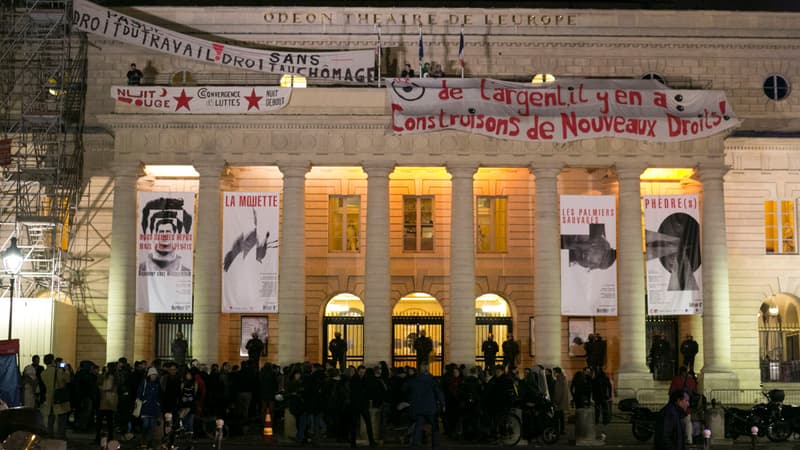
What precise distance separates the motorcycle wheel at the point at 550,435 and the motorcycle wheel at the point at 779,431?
569cm

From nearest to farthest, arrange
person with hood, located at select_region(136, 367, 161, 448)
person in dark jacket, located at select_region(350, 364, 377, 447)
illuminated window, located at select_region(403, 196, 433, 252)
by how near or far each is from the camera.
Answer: person with hood, located at select_region(136, 367, 161, 448), person in dark jacket, located at select_region(350, 364, 377, 447), illuminated window, located at select_region(403, 196, 433, 252)

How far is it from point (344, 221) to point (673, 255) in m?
12.7

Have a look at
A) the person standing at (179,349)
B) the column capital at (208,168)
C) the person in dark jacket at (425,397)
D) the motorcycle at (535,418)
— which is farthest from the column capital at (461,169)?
the person in dark jacket at (425,397)

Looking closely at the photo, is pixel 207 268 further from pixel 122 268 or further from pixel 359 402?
pixel 359 402

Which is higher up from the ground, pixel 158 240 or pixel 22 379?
pixel 158 240

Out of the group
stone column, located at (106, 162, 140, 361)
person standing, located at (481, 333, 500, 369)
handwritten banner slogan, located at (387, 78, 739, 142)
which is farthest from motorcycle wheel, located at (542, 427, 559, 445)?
stone column, located at (106, 162, 140, 361)

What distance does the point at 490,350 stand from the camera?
43.5m

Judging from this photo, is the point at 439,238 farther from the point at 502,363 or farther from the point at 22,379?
the point at 22,379

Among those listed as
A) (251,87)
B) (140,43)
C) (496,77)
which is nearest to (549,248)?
(496,77)

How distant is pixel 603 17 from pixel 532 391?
21902 mm

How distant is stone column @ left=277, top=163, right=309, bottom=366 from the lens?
42188 millimetres

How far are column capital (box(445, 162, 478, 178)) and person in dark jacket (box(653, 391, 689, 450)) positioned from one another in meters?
25.6

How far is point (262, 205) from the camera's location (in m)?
42.0

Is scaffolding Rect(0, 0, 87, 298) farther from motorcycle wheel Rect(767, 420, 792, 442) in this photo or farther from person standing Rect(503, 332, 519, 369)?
motorcycle wheel Rect(767, 420, 792, 442)
